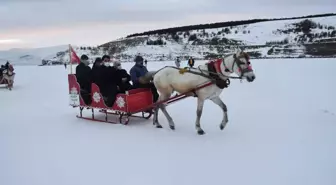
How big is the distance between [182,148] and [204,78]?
5.16 feet

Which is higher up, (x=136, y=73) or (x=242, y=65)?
(x=242, y=65)

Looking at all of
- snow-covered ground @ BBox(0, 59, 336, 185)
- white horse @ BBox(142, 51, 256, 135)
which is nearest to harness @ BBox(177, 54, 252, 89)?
white horse @ BBox(142, 51, 256, 135)

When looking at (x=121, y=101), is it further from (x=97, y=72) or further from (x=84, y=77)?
(x=84, y=77)

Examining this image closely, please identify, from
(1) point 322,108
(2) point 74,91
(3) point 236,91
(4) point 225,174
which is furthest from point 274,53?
(4) point 225,174

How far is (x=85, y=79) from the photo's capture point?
A: 29.9 ft

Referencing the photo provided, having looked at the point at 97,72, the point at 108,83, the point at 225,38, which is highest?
the point at 225,38

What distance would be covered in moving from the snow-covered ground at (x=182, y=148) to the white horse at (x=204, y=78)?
0.62m

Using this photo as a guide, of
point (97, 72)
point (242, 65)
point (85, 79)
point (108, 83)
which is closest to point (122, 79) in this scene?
point (108, 83)

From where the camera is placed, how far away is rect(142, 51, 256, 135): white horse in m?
6.51

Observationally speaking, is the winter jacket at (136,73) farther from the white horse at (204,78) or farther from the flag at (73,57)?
the flag at (73,57)

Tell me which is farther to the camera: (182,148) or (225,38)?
(225,38)

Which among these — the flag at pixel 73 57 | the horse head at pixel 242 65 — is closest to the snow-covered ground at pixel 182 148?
the horse head at pixel 242 65

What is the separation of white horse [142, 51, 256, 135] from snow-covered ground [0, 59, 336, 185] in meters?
0.62

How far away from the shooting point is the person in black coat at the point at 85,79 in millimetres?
8945
